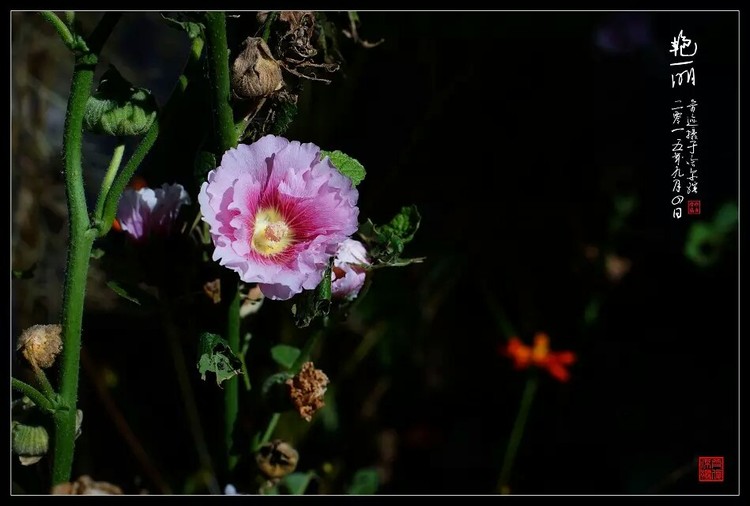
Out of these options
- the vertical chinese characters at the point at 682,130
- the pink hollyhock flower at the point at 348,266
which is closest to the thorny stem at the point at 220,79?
the pink hollyhock flower at the point at 348,266

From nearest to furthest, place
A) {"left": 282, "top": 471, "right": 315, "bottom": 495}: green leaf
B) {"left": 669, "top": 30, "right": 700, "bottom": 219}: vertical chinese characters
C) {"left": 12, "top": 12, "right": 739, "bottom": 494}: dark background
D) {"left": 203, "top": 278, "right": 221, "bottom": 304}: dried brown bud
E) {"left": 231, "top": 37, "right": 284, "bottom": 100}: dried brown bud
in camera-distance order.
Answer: {"left": 231, "top": 37, "right": 284, "bottom": 100}: dried brown bud < {"left": 203, "top": 278, "right": 221, "bottom": 304}: dried brown bud < {"left": 282, "top": 471, "right": 315, "bottom": 495}: green leaf < {"left": 669, "top": 30, "right": 700, "bottom": 219}: vertical chinese characters < {"left": 12, "top": 12, "right": 739, "bottom": 494}: dark background

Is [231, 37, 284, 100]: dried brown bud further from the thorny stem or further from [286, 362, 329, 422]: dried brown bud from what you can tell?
[286, 362, 329, 422]: dried brown bud

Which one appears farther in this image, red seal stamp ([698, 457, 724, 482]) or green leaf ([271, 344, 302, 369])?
red seal stamp ([698, 457, 724, 482])

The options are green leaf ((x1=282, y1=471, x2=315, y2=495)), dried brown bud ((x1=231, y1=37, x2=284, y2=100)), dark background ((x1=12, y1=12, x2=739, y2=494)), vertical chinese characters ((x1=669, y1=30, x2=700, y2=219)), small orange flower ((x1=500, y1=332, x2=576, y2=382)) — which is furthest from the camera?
dark background ((x1=12, y1=12, x2=739, y2=494))

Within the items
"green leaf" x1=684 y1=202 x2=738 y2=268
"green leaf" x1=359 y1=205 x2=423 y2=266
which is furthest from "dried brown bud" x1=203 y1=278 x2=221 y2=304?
"green leaf" x1=684 y1=202 x2=738 y2=268

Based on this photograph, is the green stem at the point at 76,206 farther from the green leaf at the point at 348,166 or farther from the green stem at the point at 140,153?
the green leaf at the point at 348,166
